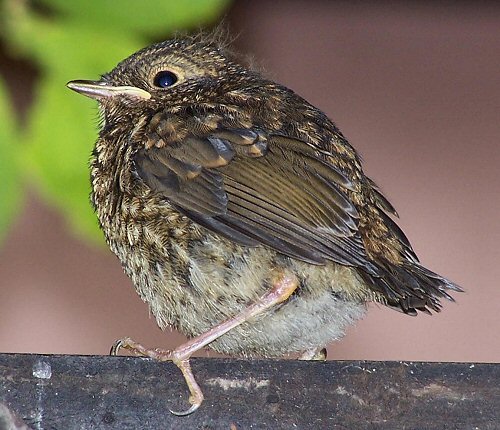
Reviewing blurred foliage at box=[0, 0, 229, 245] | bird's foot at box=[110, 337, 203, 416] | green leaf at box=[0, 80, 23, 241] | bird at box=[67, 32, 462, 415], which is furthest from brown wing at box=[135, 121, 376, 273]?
green leaf at box=[0, 80, 23, 241]

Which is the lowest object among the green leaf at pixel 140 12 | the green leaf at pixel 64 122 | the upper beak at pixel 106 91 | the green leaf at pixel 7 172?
the green leaf at pixel 7 172

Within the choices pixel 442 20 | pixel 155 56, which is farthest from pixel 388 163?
pixel 155 56

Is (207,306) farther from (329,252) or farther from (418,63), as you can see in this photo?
(418,63)

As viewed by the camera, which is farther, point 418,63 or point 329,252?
point 418,63

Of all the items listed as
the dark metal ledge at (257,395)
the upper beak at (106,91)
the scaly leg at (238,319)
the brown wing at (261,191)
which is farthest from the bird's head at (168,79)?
the dark metal ledge at (257,395)

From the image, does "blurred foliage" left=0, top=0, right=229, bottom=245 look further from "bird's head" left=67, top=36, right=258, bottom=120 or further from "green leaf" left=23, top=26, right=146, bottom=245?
"bird's head" left=67, top=36, right=258, bottom=120

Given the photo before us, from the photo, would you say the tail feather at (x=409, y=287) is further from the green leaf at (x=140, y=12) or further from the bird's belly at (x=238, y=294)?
the green leaf at (x=140, y=12)

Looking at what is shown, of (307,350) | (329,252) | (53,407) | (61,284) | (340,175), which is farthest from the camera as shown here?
(61,284)
